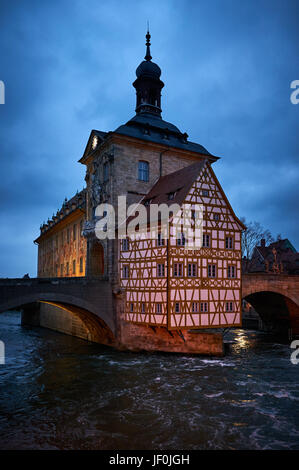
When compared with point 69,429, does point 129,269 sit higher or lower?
higher

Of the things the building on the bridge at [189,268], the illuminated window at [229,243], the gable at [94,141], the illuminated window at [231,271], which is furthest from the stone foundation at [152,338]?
the gable at [94,141]

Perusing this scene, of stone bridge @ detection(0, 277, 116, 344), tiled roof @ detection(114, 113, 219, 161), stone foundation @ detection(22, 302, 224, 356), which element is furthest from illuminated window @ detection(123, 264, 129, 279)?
tiled roof @ detection(114, 113, 219, 161)

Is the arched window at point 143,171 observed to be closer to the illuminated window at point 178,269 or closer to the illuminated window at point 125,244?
the illuminated window at point 125,244

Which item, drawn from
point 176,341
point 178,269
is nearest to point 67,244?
point 176,341

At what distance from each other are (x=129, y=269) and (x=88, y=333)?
832 centimetres

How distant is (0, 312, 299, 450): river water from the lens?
37.2 feet

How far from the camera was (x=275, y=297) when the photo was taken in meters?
31.6

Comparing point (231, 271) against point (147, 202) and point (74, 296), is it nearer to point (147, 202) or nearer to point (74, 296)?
point (147, 202)

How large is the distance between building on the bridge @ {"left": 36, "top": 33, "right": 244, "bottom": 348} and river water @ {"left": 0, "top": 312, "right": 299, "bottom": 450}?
117 inches

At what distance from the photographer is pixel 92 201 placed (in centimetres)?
2911

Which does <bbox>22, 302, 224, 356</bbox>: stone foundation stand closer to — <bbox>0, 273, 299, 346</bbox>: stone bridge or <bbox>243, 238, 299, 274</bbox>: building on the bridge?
Answer: <bbox>0, 273, 299, 346</bbox>: stone bridge

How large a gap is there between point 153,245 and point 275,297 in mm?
14878
